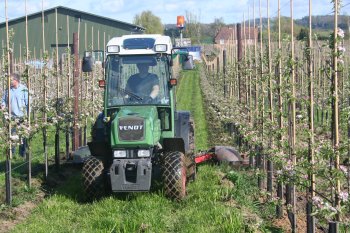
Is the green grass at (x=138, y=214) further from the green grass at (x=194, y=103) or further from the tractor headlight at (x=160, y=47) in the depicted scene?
the green grass at (x=194, y=103)

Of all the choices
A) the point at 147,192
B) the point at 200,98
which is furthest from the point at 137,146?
the point at 200,98

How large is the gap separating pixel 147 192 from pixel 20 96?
4.70 m

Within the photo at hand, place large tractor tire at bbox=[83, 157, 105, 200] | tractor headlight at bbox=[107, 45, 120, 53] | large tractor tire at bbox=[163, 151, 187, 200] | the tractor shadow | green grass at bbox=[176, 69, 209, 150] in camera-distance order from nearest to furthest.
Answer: large tractor tire at bbox=[163, 151, 187, 200]
large tractor tire at bbox=[83, 157, 105, 200]
the tractor shadow
tractor headlight at bbox=[107, 45, 120, 53]
green grass at bbox=[176, 69, 209, 150]

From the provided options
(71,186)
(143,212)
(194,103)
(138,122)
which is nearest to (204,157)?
(71,186)

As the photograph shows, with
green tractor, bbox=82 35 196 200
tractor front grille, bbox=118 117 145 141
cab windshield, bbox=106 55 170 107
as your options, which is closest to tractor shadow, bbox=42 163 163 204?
green tractor, bbox=82 35 196 200

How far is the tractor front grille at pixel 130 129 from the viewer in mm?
7941

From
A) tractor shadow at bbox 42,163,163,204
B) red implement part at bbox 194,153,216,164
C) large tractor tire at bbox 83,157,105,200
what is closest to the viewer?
large tractor tire at bbox 83,157,105,200

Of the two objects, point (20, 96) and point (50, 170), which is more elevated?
point (20, 96)

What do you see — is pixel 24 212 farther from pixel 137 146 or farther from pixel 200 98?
pixel 200 98

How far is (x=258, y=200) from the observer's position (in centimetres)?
865

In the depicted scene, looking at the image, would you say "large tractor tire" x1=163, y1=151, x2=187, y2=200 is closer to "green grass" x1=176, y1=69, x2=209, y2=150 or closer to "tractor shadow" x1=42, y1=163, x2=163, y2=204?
"tractor shadow" x1=42, y1=163, x2=163, y2=204

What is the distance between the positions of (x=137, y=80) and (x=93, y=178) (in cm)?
157

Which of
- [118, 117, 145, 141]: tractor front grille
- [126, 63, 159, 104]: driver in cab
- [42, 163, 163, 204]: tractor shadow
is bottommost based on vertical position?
[42, 163, 163, 204]: tractor shadow

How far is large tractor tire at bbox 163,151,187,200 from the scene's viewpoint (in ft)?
25.8
